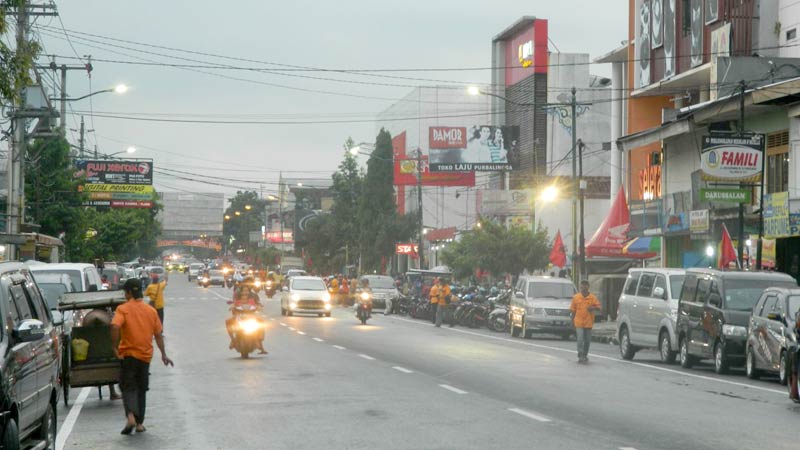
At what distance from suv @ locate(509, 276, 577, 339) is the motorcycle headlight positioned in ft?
43.6

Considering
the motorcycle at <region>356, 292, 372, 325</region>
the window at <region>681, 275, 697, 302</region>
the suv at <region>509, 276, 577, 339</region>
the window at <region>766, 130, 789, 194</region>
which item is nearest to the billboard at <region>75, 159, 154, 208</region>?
the motorcycle at <region>356, 292, 372, 325</region>

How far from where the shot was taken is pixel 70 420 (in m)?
16.0

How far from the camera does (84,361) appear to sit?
1764 centimetres

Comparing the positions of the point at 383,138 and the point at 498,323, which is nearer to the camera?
the point at 498,323

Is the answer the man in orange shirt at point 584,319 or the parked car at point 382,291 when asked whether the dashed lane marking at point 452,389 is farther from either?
the parked car at point 382,291

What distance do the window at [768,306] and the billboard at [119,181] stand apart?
59.3 metres

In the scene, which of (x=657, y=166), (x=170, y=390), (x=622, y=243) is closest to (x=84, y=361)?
(x=170, y=390)

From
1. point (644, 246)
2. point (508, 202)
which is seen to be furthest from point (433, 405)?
point (508, 202)

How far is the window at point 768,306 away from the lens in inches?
889

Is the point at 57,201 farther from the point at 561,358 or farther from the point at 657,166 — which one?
the point at 561,358

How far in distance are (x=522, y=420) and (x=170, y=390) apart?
665 centimetres

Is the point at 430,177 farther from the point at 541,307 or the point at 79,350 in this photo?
the point at 79,350

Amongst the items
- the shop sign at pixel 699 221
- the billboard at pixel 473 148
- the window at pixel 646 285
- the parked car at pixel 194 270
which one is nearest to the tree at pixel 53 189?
the billboard at pixel 473 148

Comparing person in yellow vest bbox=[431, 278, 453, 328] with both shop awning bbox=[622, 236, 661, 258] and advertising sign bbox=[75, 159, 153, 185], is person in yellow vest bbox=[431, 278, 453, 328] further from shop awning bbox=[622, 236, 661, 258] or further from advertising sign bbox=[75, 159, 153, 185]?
advertising sign bbox=[75, 159, 153, 185]
